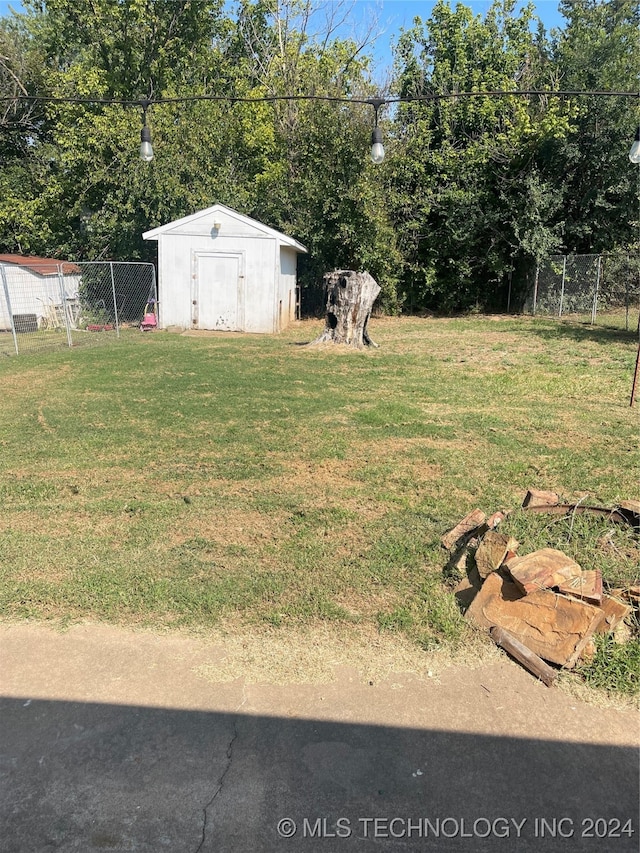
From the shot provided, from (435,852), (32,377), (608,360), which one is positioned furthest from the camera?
(608,360)

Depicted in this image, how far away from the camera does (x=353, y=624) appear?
313 centimetres

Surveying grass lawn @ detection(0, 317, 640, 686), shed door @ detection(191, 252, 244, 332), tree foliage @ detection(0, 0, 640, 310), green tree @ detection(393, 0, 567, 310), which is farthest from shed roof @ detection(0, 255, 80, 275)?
green tree @ detection(393, 0, 567, 310)

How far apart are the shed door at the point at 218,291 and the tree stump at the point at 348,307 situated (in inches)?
162

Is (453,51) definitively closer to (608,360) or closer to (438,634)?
(608,360)

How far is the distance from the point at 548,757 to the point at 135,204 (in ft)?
65.7

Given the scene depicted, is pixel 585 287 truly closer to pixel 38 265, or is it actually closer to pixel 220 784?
pixel 38 265

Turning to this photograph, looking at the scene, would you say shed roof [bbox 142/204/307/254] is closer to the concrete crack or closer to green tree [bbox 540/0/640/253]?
green tree [bbox 540/0/640/253]

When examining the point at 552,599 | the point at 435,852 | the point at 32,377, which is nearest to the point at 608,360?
the point at 552,599

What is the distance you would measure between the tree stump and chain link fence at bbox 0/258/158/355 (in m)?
6.16

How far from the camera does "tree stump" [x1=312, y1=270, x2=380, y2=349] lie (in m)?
12.7

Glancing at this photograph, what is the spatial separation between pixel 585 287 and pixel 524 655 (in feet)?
60.4

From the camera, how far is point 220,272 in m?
16.4

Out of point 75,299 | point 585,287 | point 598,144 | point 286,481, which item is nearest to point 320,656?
point 286,481

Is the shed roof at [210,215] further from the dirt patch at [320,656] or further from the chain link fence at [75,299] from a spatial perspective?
the dirt patch at [320,656]
